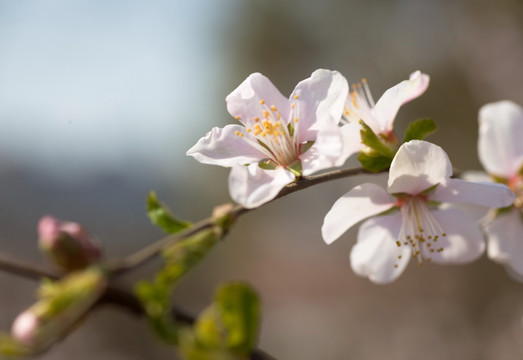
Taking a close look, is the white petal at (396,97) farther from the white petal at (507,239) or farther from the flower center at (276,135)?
the white petal at (507,239)

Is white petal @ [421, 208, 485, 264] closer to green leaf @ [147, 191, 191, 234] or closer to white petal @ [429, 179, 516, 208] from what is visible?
white petal @ [429, 179, 516, 208]

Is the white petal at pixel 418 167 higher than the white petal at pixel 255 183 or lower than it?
lower

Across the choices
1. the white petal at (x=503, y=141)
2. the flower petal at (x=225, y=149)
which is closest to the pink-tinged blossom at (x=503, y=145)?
the white petal at (x=503, y=141)

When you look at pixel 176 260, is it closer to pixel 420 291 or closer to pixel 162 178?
pixel 420 291

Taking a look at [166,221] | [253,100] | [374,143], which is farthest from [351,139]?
[166,221]

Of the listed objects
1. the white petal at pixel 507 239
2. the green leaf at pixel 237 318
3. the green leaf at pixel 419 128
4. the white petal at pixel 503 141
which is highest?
the green leaf at pixel 419 128

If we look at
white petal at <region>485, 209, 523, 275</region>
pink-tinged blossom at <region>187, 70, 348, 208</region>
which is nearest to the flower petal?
pink-tinged blossom at <region>187, 70, 348, 208</region>

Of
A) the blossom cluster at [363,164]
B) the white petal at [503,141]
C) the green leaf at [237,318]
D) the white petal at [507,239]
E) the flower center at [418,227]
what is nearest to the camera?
the green leaf at [237,318]
